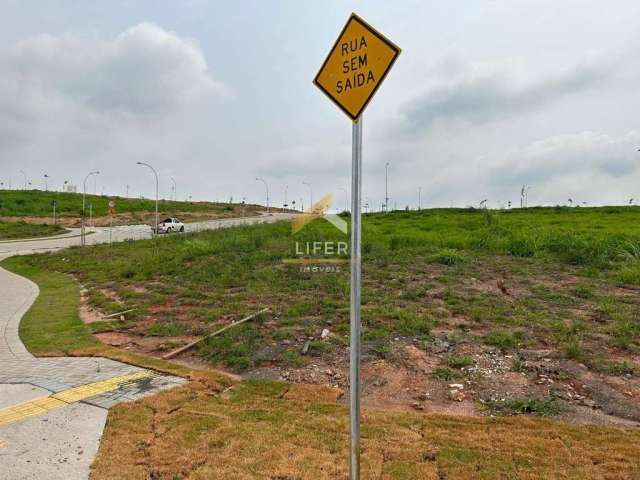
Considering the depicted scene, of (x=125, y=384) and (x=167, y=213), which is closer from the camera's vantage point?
(x=125, y=384)

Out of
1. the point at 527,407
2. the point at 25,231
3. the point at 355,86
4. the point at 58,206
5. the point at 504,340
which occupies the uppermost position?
the point at 58,206

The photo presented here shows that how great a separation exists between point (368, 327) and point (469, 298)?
10.3 ft

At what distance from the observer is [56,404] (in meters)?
4.89

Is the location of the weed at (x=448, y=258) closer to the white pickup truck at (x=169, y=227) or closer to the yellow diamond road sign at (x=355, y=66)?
the yellow diamond road sign at (x=355, y=66)

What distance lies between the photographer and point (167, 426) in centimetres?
435

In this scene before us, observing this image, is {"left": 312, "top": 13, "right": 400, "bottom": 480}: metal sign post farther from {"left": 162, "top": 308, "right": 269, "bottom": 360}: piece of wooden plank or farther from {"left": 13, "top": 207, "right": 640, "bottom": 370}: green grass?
{"left": 162, "top": 308, "right": 269, "bottom": 360}: piece of wooden plank

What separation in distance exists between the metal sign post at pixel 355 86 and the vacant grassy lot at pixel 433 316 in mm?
2849

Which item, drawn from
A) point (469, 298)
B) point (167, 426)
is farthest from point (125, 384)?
point (469, 298)

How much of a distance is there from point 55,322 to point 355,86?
9.99 metres

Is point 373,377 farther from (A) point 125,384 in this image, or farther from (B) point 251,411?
(A) point 125,384

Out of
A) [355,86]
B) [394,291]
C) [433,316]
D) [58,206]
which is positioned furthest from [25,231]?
[355,86]

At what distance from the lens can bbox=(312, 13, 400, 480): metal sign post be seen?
8.25ft

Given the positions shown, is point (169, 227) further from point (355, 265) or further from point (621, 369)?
point (355, 265)

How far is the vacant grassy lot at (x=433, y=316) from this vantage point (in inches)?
216
